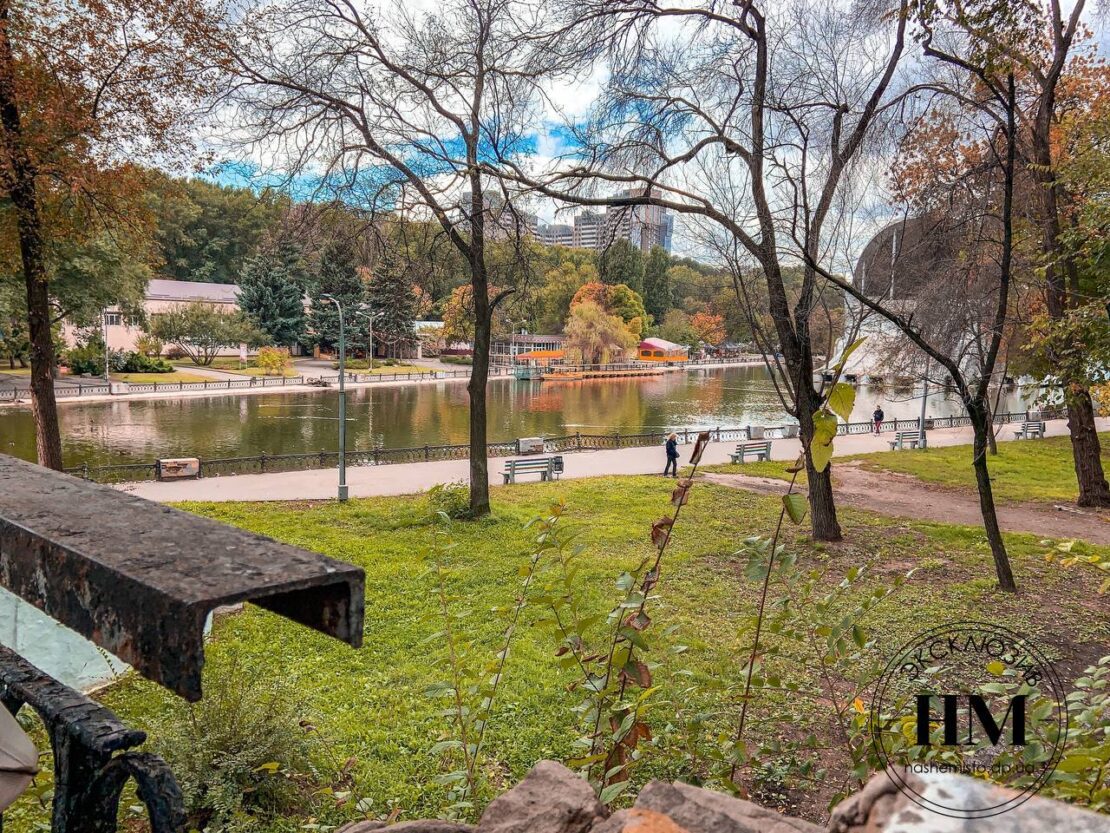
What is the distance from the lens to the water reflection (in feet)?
90.5

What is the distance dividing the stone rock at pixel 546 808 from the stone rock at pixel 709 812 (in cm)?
21

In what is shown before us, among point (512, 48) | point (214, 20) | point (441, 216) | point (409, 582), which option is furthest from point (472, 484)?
point (214, 20)

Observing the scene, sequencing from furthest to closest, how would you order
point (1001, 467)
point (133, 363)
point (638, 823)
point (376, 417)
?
point (133, 363)
point (376, 417)
point (1001, 467)
point (638, 823)

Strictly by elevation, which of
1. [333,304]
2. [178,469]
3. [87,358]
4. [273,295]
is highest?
[273,295]

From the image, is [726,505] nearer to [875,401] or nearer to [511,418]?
[511,418]

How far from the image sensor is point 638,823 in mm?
1329

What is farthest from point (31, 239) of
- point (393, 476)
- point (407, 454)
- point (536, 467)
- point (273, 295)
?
point (273, 295)

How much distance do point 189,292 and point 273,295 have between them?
407 inches

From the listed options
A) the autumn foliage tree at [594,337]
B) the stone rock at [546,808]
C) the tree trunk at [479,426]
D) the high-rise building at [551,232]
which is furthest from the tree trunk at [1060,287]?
the autumn foliage tree at [594,337]

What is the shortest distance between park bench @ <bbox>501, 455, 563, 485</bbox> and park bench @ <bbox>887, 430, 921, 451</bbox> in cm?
1287

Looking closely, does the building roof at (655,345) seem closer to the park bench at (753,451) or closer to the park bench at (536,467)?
the park bench at (753,451)

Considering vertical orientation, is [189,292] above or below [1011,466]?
above

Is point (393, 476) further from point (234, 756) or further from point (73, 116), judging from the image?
point (234, 756)

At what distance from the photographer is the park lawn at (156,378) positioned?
47438 millimetres
